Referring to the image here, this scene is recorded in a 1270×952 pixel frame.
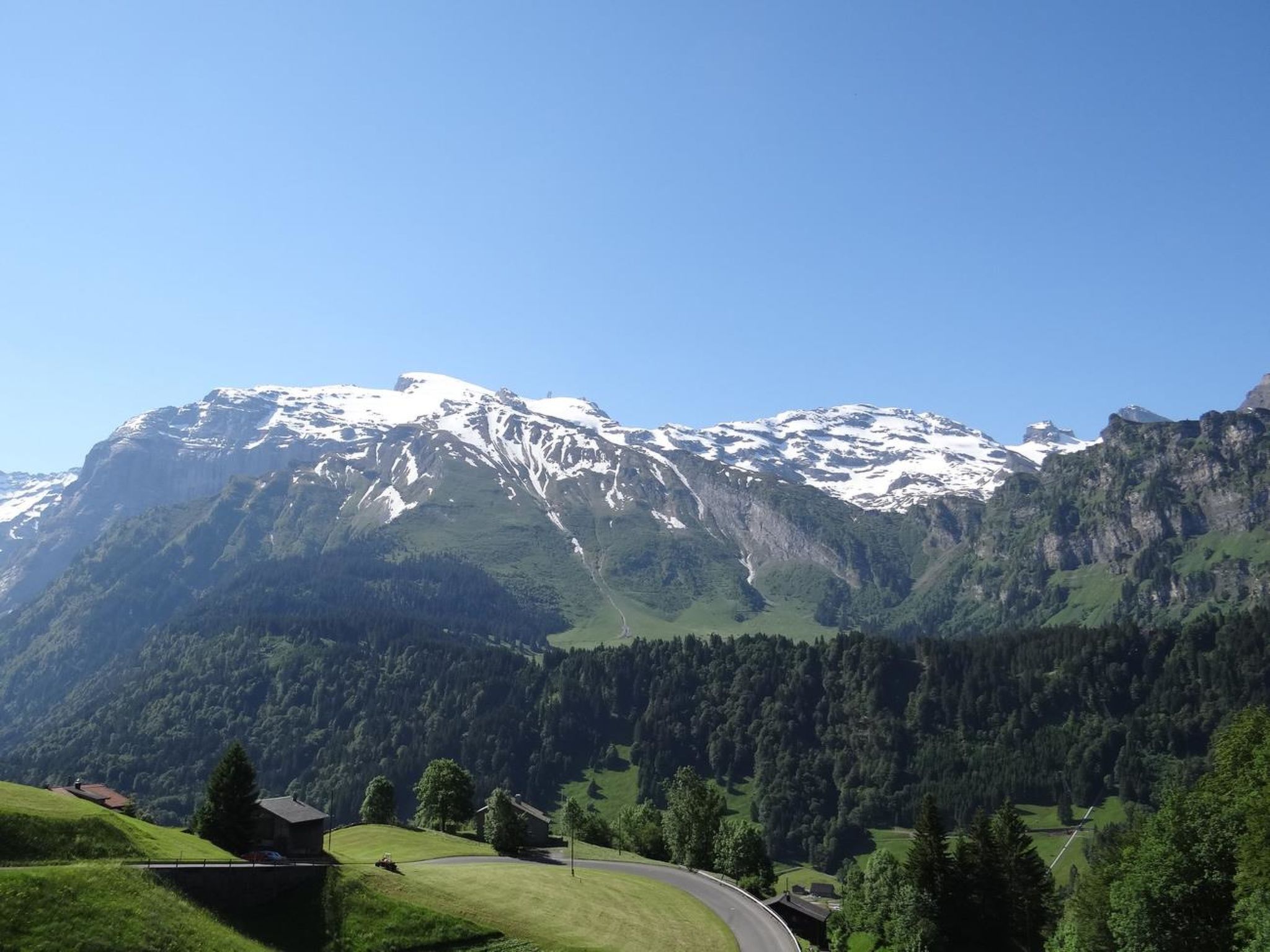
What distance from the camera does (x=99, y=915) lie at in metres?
52.7

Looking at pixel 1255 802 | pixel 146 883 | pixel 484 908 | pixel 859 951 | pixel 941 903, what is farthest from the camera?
pixel 859 951

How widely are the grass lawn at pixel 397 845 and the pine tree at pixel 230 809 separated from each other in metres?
9.81

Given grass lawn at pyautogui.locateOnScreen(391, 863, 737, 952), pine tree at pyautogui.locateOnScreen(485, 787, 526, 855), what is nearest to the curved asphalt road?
grass lawn at pyautogui.locateOnScreen(391, 863, 737, 952)

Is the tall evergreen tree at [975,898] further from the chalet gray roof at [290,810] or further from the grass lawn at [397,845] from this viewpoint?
the chalet gray roof at [290,810]

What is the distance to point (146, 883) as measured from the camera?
58.4 meters

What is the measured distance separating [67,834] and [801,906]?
289ft

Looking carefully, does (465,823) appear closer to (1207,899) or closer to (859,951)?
(859,951)

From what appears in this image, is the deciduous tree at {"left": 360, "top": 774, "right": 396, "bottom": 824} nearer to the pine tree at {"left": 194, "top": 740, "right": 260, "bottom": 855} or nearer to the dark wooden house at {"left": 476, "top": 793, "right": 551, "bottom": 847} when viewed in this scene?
the dark wooden house at {"left": 476, "top": 793, "right": 551, "bottom": 847}

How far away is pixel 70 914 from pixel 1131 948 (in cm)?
6830

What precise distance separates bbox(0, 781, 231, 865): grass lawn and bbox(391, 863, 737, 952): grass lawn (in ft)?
52.2

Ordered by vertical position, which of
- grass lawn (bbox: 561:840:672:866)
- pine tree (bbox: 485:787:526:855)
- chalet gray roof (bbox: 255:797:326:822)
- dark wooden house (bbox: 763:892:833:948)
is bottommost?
dark wooden house (bbox: 763:892:833:948)

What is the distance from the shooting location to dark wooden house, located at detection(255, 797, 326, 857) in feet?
310

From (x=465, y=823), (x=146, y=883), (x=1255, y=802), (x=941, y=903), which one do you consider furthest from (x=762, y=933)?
(x=465, y=823)

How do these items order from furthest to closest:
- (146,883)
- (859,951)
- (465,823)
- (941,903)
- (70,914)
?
(465,823) < (859,951) < (941,903) < (146,883) < (70,914)
